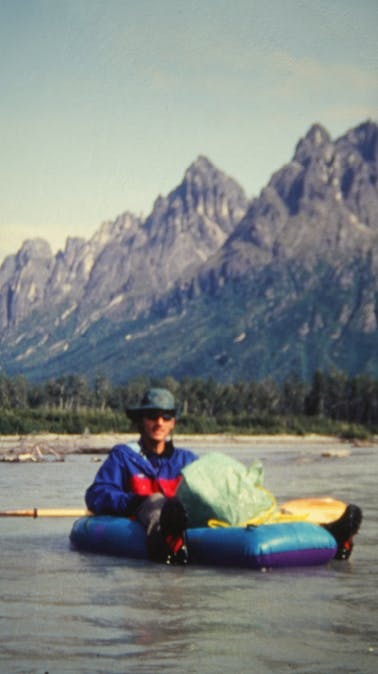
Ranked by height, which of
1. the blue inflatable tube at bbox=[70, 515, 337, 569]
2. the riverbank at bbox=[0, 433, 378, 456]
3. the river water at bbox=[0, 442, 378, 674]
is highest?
the riverbank at bbox=[0, 433, 378, 456]

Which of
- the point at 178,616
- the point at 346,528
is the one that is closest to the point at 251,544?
the point at 346,528

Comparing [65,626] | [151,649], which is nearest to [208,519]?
[65,626]

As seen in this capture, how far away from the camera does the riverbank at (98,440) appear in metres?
87.4

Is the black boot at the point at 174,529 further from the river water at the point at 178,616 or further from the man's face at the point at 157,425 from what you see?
the man's face at the point at 157,425

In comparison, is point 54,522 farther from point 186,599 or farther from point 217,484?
point 186,599

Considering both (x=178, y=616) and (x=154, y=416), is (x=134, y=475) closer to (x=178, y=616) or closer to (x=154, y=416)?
(x=154, y=416)

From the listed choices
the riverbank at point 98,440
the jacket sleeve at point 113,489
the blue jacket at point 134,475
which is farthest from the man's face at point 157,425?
the riverbank at point 98,440

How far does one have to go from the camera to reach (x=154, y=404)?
1503cm

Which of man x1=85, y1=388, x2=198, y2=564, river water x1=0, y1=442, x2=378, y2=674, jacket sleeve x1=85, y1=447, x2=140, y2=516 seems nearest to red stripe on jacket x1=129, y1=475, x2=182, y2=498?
man x1=85, y1=388, x2=198, y2=564

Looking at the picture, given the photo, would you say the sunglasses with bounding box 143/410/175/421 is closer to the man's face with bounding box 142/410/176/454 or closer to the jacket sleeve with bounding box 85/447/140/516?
the man's face with bounding box 142/410/176/454

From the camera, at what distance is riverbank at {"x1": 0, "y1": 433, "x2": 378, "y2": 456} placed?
87431 millimetres

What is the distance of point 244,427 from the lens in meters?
172

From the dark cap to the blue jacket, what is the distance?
1.90 feet

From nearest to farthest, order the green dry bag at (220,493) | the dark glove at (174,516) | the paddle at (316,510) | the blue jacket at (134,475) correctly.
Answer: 1. the dark glove at (174,516)
2. the green dry bag at (220,493)
3. the blue jacket at (134,475)
4. the paddle at (316,510)
